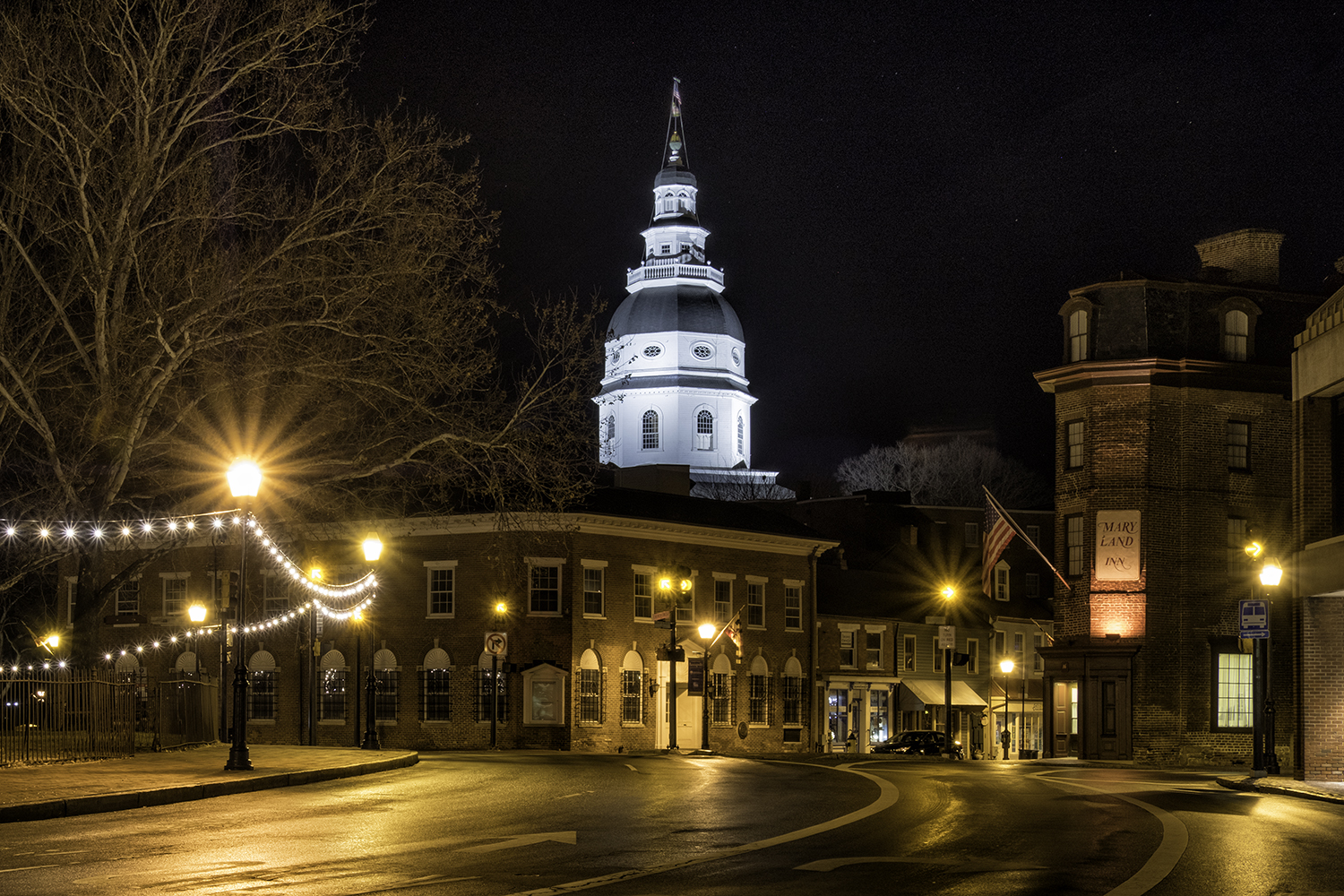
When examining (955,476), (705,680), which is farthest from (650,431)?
(705,680)

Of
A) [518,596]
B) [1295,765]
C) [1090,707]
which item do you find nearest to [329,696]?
[518,596]

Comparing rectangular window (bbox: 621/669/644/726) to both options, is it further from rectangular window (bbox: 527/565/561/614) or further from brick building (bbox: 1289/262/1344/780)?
brick building (bbox: 1289/262/1344/780)

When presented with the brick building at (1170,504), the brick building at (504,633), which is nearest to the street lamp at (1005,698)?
the brick building at (504,633)

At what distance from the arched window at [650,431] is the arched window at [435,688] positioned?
84.5 meters

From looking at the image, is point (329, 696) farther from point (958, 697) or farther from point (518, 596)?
point (958, 697)

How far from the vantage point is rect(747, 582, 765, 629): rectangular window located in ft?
190

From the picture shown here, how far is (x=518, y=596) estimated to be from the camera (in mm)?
51062

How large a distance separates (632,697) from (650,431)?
84.2 m

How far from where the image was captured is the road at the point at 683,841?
39.6ft

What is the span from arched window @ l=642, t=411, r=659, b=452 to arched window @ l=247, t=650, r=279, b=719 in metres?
82.6

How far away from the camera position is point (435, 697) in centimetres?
5138

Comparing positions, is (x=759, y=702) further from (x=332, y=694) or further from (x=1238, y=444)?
(x=1238, y=444)

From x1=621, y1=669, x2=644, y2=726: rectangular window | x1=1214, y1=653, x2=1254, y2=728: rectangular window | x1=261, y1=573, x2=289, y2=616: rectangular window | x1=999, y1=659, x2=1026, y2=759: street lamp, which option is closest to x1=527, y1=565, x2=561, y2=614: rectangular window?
x1=621, y1=669, x2=644, y2=726: rectangular window

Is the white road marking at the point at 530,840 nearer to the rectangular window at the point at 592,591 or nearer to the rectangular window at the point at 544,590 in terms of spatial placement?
the rectangular window at the point at 544,590
